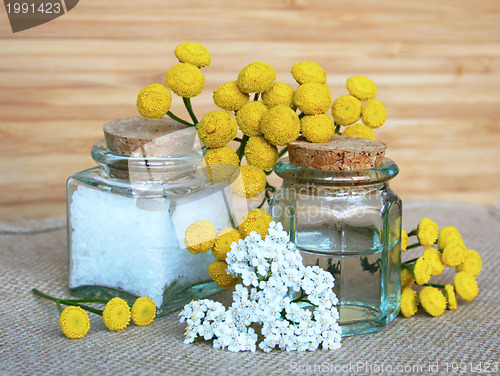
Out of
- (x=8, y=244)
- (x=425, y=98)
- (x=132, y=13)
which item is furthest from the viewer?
(x=425, y=98)

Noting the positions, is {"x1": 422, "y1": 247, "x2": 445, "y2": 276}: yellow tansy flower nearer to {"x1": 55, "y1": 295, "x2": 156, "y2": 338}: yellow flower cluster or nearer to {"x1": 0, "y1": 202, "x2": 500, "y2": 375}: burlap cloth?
{"x1": 0, "y1": 202, "x2": 500, "y2": 375}: burlap cloth

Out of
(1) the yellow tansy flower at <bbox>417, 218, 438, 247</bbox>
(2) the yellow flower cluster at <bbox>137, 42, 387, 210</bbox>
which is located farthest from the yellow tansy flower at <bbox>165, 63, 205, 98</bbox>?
(1) the yellow tansy flower at <bbox>417, 218, 438, 247</bbox>

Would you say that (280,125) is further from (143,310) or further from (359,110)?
(143,310)

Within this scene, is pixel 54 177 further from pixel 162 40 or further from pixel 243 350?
A: pixel 243 350

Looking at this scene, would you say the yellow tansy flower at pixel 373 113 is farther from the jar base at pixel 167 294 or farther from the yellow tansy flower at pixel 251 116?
the jar base at pixel 167 294

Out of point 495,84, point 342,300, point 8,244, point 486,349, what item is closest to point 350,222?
point 342,300

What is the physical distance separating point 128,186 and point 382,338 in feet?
1.20

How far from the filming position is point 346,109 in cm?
81

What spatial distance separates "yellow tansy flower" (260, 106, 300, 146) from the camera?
739mm

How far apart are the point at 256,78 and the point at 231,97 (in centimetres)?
4

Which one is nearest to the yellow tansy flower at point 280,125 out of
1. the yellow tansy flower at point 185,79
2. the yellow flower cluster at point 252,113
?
the yellow flower cluster at point 252,113

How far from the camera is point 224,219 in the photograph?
84cm

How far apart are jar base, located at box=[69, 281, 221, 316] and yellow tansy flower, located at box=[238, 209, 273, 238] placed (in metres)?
0.13

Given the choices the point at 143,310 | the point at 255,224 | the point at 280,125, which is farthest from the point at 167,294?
the point at 280,125
